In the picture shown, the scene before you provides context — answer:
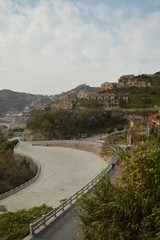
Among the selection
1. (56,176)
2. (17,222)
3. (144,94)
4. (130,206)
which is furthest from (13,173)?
(144,94)

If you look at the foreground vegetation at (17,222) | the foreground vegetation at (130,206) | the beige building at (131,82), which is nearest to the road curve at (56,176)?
the foreground vegetation at (17,222)

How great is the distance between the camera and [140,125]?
40.8 m

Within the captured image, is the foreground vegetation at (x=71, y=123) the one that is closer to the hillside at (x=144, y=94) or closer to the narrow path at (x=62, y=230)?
the hillside at (x=144, y=94)

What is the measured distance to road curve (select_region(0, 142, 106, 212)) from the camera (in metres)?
17.1

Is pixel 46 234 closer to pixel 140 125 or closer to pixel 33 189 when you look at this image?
pixel 33 189

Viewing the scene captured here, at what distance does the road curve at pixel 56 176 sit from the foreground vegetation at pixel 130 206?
10.4 m

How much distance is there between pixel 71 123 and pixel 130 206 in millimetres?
44050

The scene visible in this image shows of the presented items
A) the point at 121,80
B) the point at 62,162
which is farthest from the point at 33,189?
the point at 121,80

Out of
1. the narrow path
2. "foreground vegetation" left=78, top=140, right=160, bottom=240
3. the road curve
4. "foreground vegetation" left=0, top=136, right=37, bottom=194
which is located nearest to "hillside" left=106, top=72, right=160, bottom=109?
the road curve

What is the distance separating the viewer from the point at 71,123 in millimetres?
49781

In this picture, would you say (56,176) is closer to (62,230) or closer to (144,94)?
(62,230)

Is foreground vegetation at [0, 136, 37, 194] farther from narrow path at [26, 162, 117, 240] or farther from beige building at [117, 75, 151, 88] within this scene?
beige building at [117, 75, 151, 88]

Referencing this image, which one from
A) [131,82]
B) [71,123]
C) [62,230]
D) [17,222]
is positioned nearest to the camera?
[62,230]

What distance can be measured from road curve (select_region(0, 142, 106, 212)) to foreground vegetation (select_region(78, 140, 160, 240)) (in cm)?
1036
